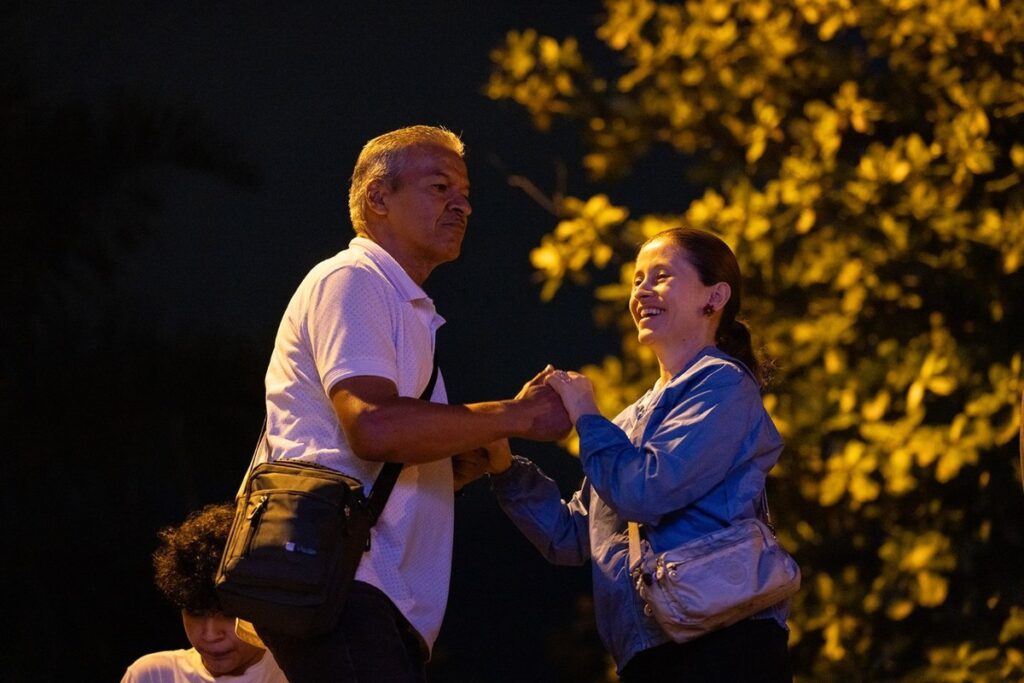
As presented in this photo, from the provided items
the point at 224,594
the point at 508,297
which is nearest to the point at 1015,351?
the point at 508,297

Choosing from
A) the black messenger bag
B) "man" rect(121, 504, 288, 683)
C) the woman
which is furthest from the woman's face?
"man" rect(121, 504, 288, 683)

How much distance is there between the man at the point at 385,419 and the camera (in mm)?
2225

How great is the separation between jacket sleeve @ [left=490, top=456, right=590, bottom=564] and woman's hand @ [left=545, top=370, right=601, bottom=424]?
0.32m

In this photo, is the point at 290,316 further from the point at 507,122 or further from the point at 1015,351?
the point at 507,122

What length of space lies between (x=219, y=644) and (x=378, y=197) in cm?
106

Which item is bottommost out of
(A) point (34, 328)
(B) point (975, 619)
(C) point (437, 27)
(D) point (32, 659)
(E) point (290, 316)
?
(D) point (32, 659)


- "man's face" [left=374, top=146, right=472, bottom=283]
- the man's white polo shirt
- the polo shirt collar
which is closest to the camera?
the man's white polo shirt

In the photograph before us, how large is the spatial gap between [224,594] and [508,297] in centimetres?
337

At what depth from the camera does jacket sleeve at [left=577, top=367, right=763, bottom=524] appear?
235cm

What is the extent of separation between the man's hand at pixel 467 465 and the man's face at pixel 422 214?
13.1 inches

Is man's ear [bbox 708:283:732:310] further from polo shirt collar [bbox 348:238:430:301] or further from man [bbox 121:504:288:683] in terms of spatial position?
man [bbox 121:504:288:683]

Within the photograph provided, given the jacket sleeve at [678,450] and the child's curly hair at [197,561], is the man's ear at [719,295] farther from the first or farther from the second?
the child's curly hair at [197,561]

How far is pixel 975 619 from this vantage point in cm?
398

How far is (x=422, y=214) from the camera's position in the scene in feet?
8.42
